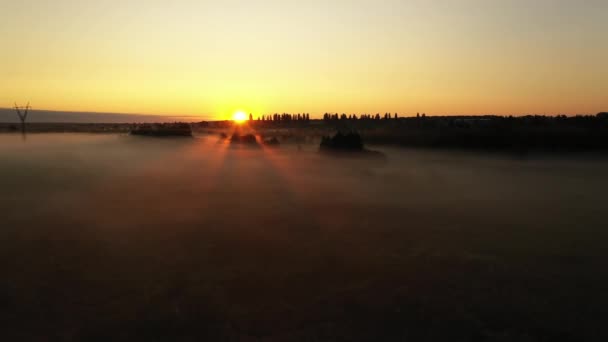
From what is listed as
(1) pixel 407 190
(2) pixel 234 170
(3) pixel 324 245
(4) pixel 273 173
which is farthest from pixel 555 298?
(2) pixel 234 170

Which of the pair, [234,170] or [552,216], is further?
[234,170]

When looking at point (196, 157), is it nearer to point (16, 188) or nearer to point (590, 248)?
point (16, 188)

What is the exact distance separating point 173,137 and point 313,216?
75190 millimetres

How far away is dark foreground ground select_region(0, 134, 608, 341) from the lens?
28.9 feet

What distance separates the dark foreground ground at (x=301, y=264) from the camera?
28.9 ft

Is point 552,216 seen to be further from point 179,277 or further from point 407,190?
point 179,277

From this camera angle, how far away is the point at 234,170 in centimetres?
3822

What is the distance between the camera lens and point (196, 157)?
49.6 metres

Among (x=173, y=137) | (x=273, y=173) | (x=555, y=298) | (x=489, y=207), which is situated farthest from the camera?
(x=173, y=137)

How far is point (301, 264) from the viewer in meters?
12.4

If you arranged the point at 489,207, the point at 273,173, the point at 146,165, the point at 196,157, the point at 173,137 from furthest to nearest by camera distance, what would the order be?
the point at 173,137 < the point at 196,157 < the point at 146,165 < the point at 273,173 < the point at 489,207

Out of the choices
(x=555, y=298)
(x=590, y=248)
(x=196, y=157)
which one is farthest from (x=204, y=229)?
(x=196, y=157)

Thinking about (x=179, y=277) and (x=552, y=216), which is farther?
(x=552, y=216)

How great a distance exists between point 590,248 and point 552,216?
18.9 feet
